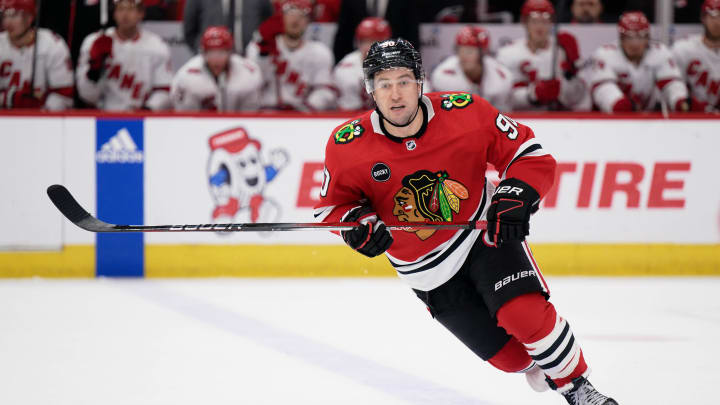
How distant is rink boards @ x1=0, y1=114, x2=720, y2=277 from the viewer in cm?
541

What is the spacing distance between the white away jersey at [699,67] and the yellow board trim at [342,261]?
3.99ft

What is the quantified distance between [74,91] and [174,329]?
2.59m

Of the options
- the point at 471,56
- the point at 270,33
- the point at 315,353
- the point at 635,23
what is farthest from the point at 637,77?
the point at 315,353

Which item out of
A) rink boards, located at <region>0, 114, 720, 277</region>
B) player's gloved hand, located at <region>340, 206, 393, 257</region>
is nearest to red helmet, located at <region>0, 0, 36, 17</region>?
rink boards, located at <region>0, 114, 720, 277</region>

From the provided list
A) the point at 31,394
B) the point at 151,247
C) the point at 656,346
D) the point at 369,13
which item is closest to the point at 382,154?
the point at 31,394

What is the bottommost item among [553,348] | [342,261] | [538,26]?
[342,261]

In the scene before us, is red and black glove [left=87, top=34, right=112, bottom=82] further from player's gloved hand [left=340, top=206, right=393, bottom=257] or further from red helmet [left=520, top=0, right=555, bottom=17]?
player's gloved hand [left=340, top=206, right=393, bottom=257]

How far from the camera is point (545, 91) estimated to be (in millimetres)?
5898

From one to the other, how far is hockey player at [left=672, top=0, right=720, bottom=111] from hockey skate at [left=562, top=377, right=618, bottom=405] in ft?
13.2

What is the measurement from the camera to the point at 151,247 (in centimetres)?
549

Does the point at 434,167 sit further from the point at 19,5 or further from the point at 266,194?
the point at 19,5

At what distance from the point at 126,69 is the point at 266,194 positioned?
4.52ft

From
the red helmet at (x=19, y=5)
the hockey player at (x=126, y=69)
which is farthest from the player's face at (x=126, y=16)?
the red helmet at (x=19, y=5)

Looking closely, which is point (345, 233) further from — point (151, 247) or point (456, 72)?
point (456, 72)
